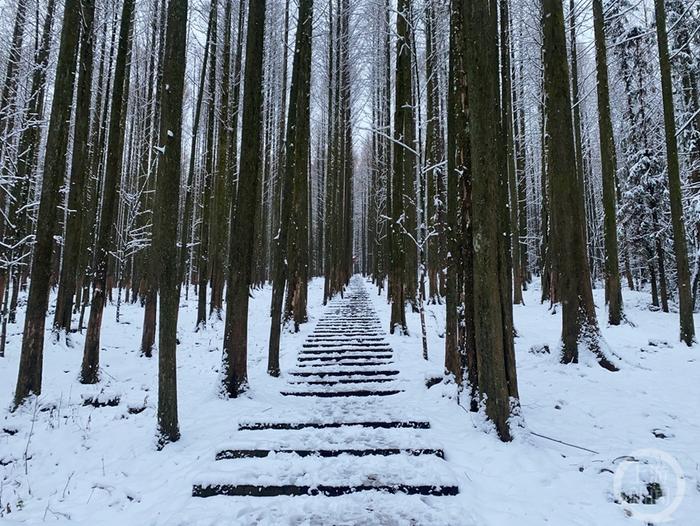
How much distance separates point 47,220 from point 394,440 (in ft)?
18.2

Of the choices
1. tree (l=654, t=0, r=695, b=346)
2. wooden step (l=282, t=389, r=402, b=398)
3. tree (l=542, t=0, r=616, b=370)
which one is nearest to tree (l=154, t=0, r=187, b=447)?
wooden step (l=282, t=389, r=402, b=398)

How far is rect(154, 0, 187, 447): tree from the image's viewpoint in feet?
12.8

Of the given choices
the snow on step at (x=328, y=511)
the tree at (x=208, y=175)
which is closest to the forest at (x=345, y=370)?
the snow on step at (x=328, y=511)

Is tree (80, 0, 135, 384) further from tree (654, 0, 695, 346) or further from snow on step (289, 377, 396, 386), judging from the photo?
tree (654, 0, 695, 346)

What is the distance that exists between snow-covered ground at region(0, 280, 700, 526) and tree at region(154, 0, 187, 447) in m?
0.51

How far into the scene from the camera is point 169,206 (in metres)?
3.99

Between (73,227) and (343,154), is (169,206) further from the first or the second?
(343,154)

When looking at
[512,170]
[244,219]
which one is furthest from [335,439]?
[512,170]

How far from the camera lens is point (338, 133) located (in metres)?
17.3

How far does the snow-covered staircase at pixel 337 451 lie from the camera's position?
306cm

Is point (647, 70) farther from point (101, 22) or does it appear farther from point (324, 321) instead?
point (101, 22)

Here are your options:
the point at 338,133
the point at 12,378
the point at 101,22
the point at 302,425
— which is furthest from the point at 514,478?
the point at 338,133

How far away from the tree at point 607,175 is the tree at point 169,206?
976 centimetres

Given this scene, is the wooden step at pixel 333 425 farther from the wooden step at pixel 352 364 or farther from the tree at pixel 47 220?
the tree at pixel 47 220
